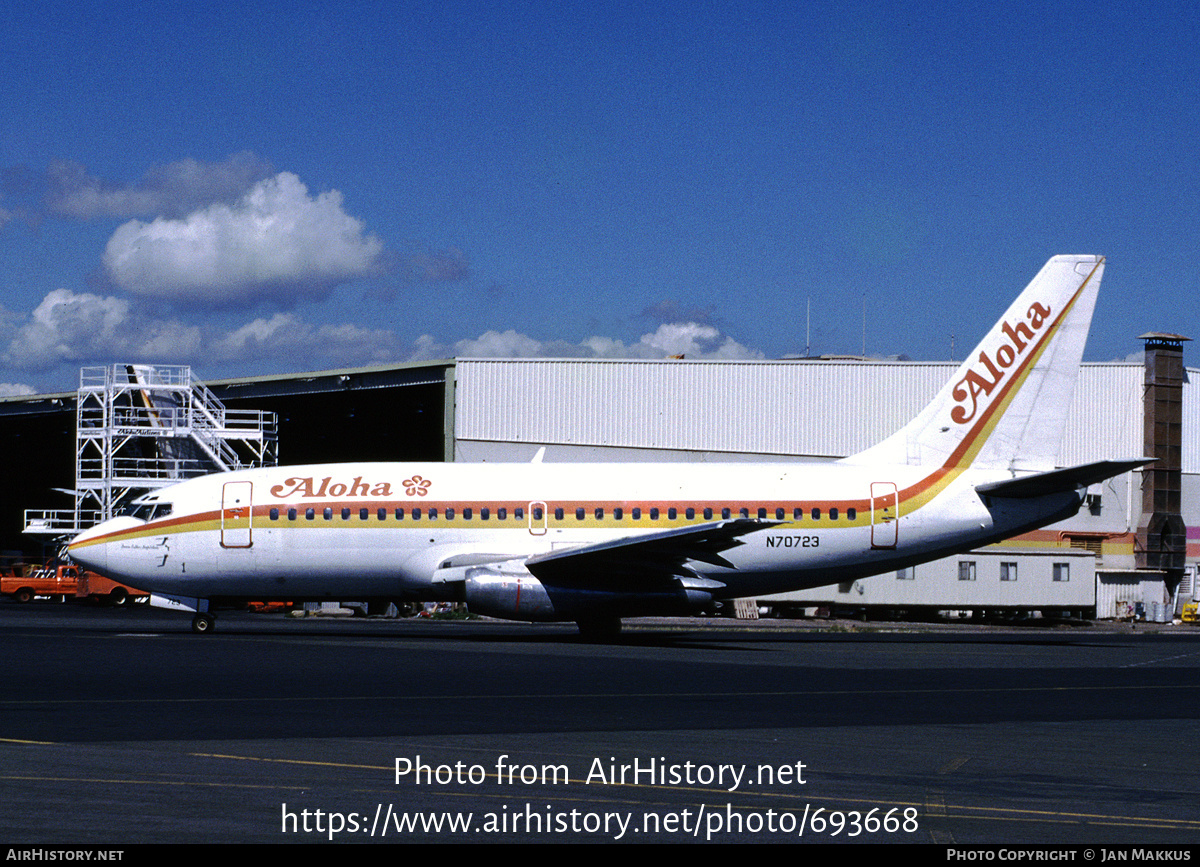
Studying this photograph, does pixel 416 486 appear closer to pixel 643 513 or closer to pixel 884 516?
pixel 643 513

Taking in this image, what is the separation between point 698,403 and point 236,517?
26635 mm

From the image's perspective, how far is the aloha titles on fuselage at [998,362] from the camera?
31.8m

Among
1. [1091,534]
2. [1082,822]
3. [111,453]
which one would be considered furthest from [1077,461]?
[1082,822]

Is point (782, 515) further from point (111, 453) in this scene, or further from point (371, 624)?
point (111, 453)

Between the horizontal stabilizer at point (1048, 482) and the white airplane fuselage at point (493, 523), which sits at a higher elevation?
the horizontal stabilizer at point (1048, 482)

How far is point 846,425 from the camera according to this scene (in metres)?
54.9

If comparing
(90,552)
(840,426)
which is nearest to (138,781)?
(90,552)

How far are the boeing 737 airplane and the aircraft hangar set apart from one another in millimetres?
14947

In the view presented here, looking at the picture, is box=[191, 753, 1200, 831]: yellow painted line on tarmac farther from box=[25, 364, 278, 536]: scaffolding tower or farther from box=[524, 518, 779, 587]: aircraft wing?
box=[25, 364, 278, 536]: scaffolding tower

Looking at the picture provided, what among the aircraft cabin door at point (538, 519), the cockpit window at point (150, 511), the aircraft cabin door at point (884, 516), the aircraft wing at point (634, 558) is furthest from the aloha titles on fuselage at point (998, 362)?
the cockpit window at point (150, 511)

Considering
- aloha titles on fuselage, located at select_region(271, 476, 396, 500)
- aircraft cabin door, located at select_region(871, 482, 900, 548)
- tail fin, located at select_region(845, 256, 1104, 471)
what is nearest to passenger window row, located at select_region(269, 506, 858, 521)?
aloha titles on fuselage, located at select_region(271, 476, 396, 500)

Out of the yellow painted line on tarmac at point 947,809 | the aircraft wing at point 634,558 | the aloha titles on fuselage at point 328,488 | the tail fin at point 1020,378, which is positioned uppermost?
the tail fin at point 1020,378

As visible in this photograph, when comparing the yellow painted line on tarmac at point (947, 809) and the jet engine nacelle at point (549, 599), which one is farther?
the jet engine nacelle at point (549, 599)

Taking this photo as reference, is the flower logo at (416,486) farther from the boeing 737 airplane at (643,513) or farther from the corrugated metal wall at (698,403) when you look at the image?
the corrugated metal wall at (698,403)
